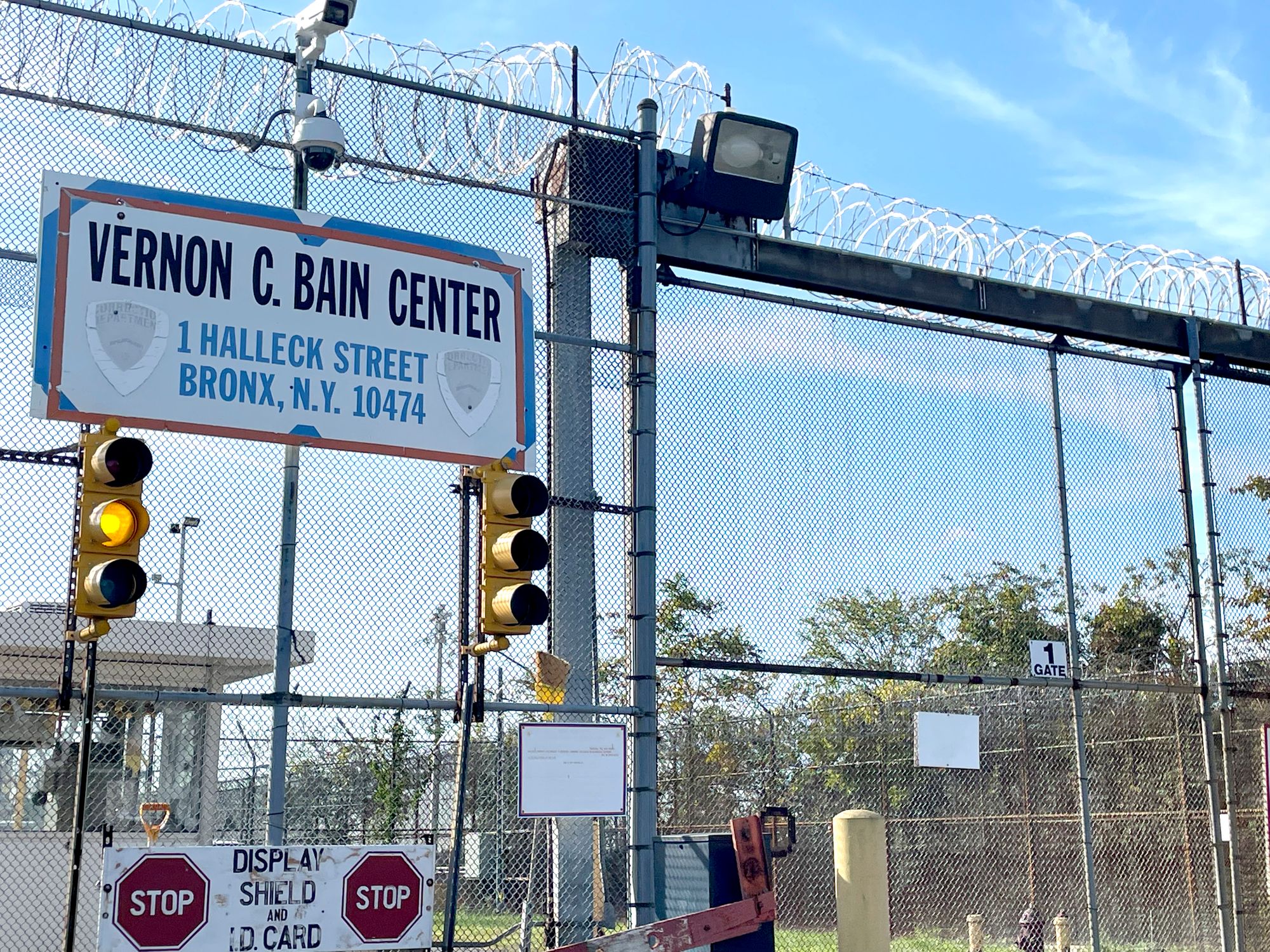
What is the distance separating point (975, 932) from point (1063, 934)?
1550mm

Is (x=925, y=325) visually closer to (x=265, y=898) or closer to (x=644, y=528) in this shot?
(x=644, y=528)

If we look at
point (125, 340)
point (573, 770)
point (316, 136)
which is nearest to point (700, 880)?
point (573, 770)

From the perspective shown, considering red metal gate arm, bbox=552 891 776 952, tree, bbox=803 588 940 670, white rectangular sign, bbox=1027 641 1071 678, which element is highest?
tree, bbox=803 588 940 670

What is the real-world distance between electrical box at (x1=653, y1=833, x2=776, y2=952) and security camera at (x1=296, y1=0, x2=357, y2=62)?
5.63 metres

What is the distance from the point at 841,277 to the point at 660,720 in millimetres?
4076

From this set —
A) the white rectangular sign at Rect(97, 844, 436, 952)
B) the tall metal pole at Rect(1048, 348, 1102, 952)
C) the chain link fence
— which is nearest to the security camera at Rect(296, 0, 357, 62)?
the chain link fence

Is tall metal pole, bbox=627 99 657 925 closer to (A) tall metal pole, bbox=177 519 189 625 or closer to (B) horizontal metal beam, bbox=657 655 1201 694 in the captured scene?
(B) horizontal metal beam, bbox=657 655 1201 694

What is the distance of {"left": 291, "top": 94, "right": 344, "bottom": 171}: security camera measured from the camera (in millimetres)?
8797

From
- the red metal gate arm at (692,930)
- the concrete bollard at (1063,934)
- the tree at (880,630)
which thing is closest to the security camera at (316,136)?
the red metal gate arm at (692,930)

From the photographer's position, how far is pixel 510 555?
805cm

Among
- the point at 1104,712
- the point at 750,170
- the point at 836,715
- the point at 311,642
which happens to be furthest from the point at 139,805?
the point at 1104,712

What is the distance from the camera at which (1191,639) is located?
13.0 meters

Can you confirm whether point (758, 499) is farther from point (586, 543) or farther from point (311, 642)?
point (311, 642)

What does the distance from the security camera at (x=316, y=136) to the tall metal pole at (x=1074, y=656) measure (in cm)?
684
